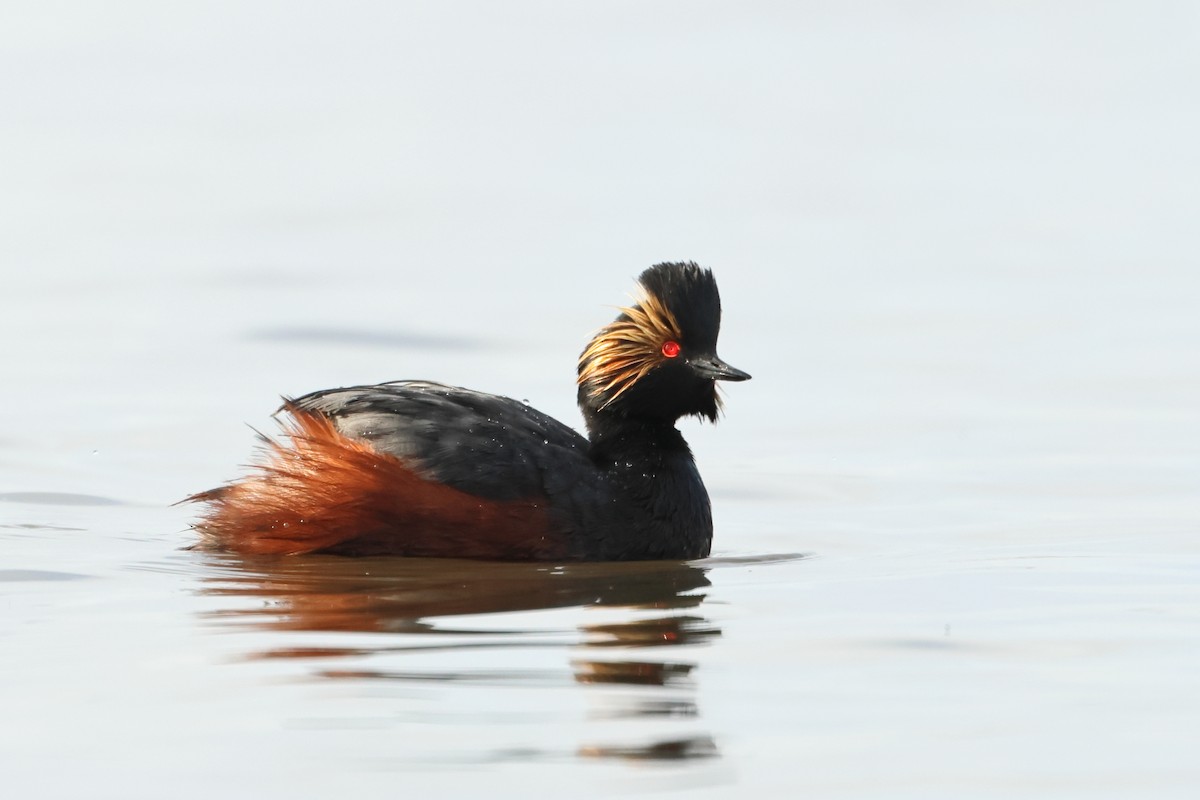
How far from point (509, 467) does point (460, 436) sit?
0.87ft

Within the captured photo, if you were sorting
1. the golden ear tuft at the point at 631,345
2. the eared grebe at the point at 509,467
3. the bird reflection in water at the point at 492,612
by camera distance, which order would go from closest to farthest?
the bird reflection in water at the point at 492,612, the eared grebe at the point at 509,467, the golden ear tuft at the point at 631,345

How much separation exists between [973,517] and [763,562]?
1863 mm

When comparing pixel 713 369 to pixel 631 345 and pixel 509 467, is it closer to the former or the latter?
pixel 631 345

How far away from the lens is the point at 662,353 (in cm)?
1034

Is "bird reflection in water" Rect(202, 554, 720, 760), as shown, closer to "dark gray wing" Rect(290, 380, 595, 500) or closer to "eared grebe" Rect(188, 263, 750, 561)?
"eared grebe" Rect(188, 263, 750, 561)

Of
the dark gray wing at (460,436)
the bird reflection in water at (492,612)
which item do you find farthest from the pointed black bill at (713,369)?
the bird reflection in water at (492,612)

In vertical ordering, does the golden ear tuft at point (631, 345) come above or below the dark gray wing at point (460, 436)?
above

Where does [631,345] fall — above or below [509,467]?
above

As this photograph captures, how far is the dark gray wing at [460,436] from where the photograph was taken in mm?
9562

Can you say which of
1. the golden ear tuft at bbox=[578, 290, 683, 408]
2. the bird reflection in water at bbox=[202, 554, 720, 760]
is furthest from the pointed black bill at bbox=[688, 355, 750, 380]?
the bird reflection in water at bbox=[202, 554, 720, 760]

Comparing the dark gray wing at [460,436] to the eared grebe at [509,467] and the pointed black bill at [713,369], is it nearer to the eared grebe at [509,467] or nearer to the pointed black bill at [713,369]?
the eared grebe at [509,467]

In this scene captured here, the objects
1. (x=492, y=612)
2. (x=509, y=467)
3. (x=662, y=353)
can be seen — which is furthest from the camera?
(x=662, y=353)

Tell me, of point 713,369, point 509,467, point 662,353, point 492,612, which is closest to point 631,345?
point 662,353

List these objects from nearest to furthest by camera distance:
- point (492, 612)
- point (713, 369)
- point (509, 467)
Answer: point (492, 612)
point (509, 467)
point (713, 369)
